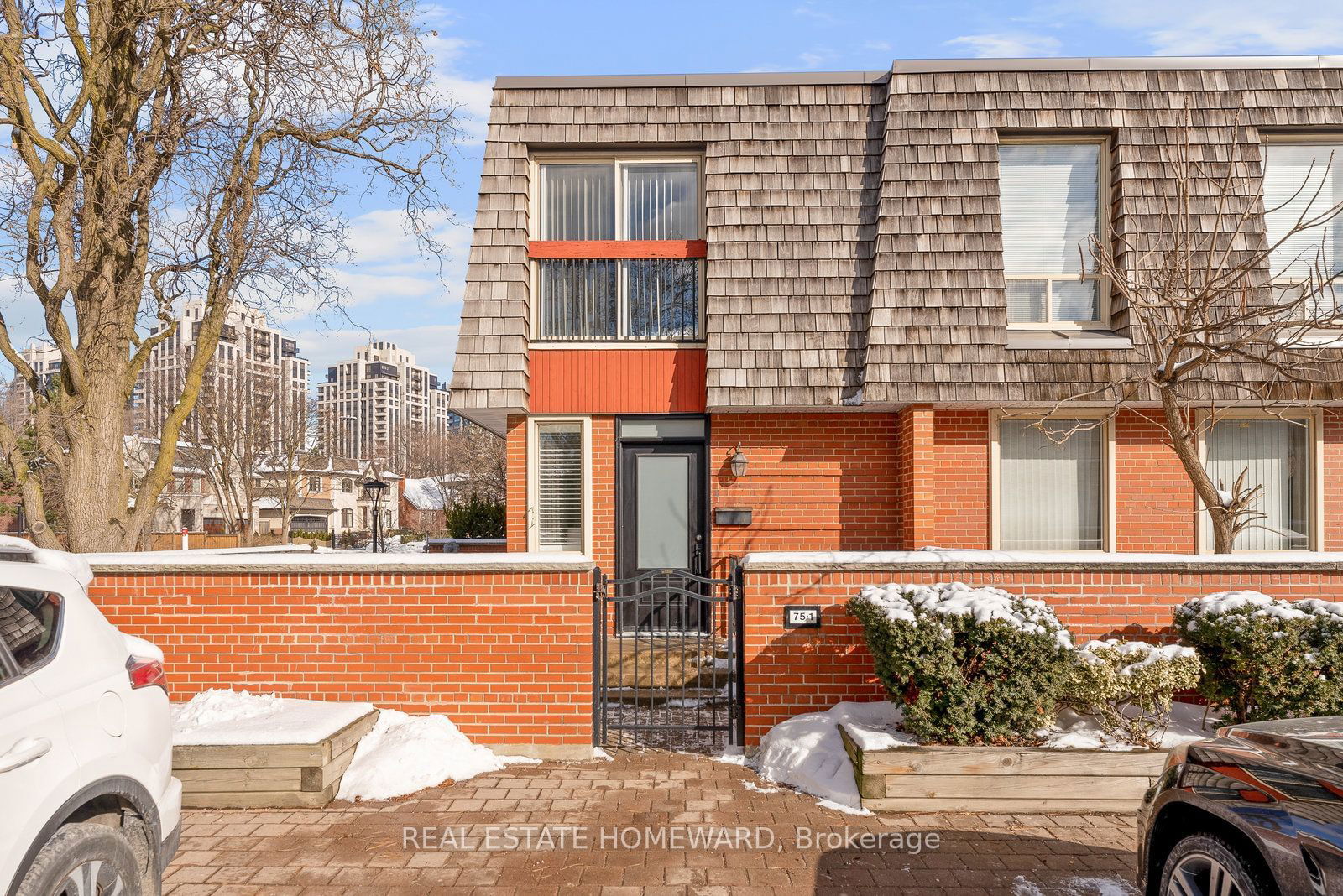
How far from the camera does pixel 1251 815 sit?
2.90 m

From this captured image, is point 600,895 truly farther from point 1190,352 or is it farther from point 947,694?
point 1190,352

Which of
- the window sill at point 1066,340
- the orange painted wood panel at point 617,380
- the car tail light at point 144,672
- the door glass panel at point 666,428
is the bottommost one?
the car tail light at point 144,672

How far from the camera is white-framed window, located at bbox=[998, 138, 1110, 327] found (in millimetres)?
9617

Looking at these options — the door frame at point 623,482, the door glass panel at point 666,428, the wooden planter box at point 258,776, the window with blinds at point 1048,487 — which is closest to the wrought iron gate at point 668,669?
the door frame at point 623,482

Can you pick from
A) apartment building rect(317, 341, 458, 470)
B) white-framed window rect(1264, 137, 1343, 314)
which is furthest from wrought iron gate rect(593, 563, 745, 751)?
apartment building rect(317, 341, 458, 470)

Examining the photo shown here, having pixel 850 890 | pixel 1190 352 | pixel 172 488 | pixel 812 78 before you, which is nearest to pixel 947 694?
pixel 850 890

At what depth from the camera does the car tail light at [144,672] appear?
349cm

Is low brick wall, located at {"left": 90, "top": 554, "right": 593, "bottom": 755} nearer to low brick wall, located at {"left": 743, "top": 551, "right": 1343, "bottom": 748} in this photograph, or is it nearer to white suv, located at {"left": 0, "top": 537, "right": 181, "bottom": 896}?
low brick wall, located at {"left": 743, "top": 551, "right": 1343, "bottom": 748}

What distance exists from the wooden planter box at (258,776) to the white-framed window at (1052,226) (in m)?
7.99

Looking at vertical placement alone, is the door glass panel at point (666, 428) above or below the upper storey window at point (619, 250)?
below

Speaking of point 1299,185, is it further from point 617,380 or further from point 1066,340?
point 617,380

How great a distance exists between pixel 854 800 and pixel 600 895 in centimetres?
187

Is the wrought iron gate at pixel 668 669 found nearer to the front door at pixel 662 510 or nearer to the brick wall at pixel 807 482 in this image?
the front door at pixel 662 510

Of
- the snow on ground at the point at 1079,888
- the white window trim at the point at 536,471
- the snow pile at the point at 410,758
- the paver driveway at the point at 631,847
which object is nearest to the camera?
the snow on ground at the point at 1079,888
